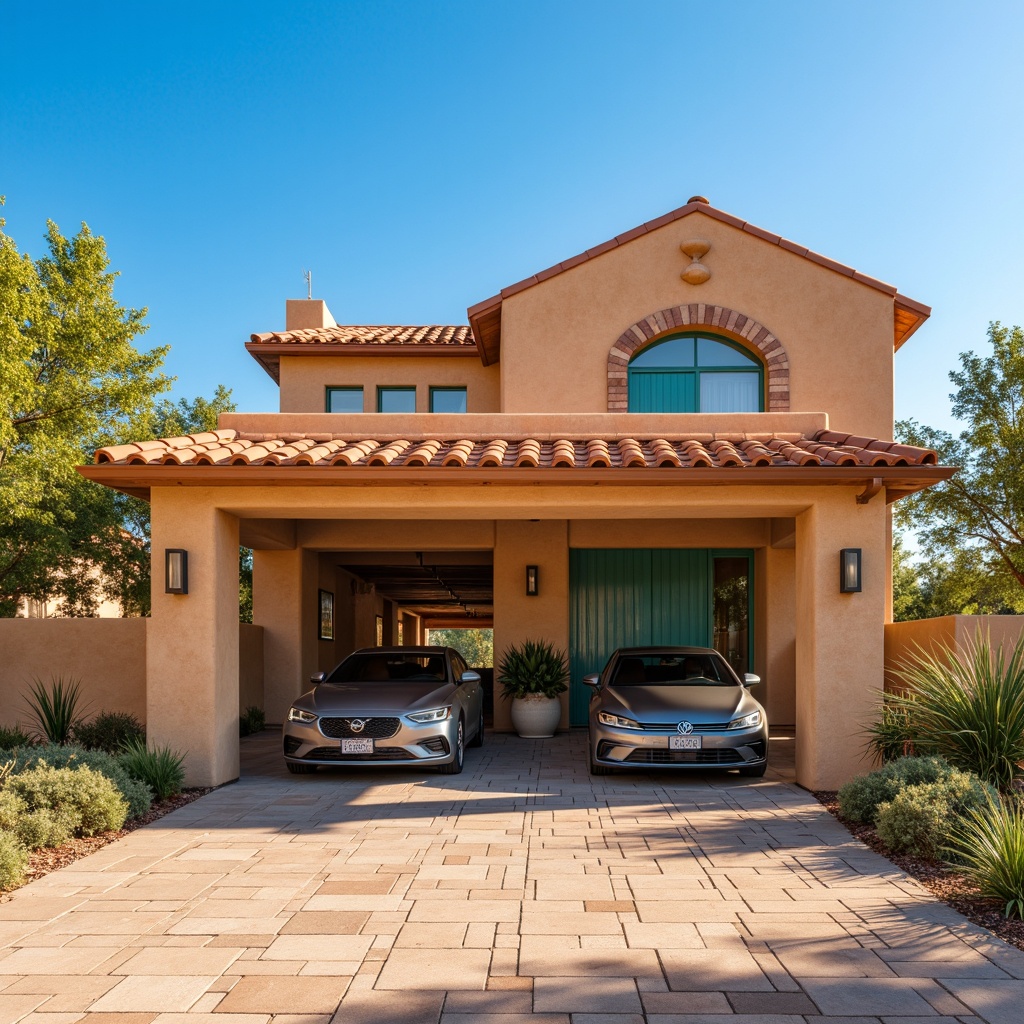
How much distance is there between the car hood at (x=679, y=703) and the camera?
916cm

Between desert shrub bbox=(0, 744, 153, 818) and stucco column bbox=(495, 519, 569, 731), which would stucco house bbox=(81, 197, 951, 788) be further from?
desert shrub bbox=(0, 744, 153, 818)

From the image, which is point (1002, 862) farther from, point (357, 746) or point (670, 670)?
point (357, 746)

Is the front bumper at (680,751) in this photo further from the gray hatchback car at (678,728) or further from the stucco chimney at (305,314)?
the stucco chimney at (305,314)

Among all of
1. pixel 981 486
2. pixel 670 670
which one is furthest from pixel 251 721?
pixel 981 486

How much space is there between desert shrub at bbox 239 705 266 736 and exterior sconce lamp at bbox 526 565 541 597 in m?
4.76

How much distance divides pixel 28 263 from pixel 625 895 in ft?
73.0

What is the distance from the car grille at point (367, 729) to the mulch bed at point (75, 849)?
166 cm

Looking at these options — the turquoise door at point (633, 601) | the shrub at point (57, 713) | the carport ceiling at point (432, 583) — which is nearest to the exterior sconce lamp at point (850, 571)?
the turquoise door at point (633, 601)

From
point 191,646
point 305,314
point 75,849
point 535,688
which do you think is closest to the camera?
point 75,849

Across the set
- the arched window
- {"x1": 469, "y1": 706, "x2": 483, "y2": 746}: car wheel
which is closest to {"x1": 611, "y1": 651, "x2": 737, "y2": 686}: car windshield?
{"x1": 469, "y1": 706, "x2": 483, "y2": 746}: car wheel

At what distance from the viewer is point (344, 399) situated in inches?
663

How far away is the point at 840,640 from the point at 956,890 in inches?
146

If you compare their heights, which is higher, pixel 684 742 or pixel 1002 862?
pixel 1002 862

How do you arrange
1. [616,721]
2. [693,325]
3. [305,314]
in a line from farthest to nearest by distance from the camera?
[305,314] < [693,325] < [616,721]
